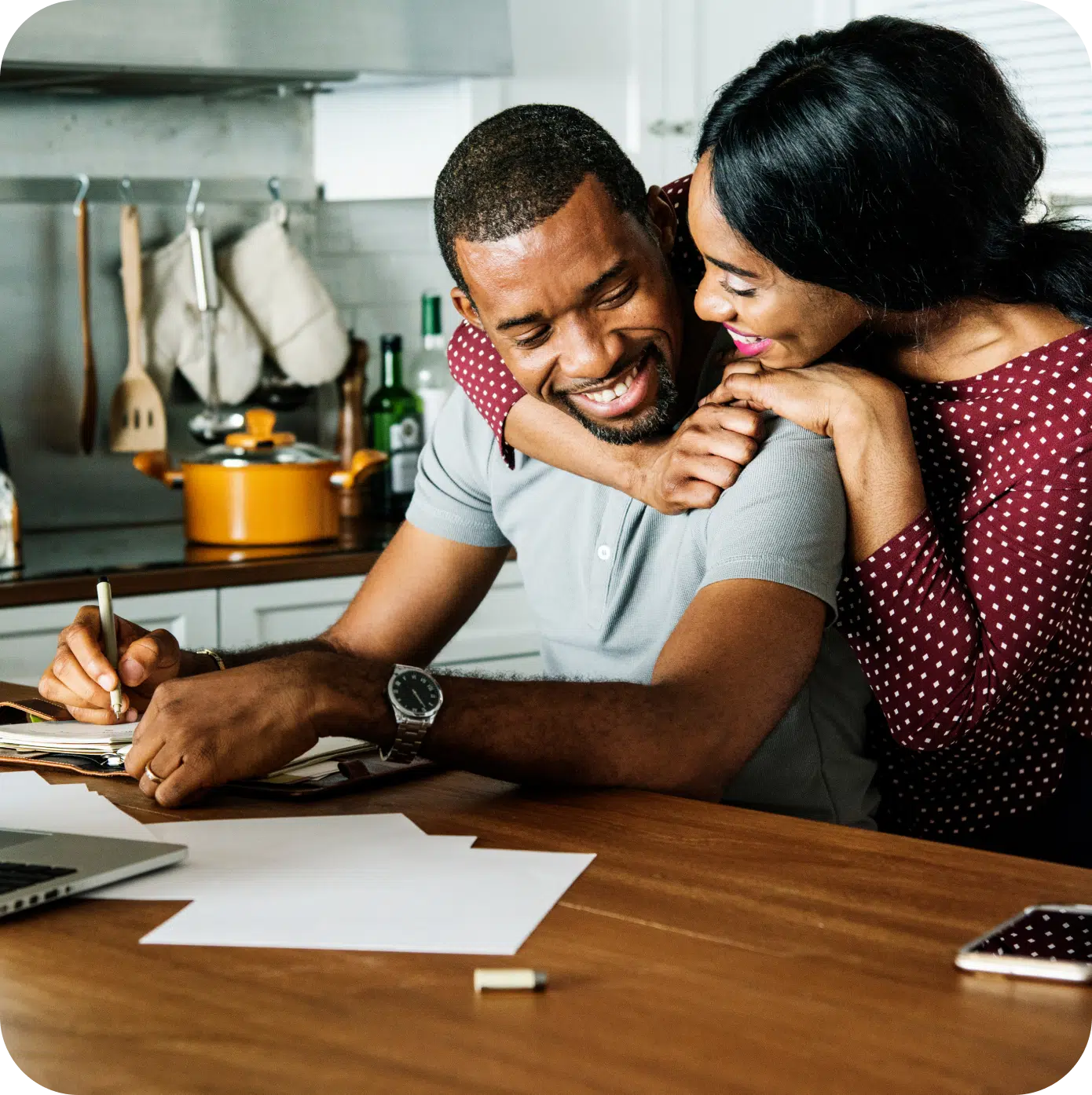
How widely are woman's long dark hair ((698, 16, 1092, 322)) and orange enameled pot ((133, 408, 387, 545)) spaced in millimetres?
1488

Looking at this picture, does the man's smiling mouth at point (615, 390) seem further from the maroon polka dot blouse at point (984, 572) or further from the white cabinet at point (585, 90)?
the white cabinet at point (585, 90)

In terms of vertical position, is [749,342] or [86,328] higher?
[749,342]

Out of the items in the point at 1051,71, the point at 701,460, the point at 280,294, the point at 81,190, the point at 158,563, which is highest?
the point at 1051,71

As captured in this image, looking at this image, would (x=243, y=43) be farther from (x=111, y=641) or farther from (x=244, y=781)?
(x=244, y=781)

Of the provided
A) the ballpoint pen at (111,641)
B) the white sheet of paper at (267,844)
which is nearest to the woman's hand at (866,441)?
the white sheet of paper at (267,844)

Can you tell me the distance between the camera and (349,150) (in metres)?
3.30

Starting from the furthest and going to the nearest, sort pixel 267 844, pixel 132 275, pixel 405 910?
pixel 132 275, pixel 267 844, pixel 405 910

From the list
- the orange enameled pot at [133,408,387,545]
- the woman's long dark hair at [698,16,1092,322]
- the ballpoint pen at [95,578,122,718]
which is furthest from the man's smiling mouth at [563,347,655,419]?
the orange enameled pot at [133,408,387,545]

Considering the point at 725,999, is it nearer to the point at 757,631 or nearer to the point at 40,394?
the point at 757,631

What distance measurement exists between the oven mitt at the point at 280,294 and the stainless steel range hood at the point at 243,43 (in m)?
0.32

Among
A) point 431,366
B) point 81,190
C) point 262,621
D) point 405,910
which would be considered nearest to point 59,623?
point 262,621

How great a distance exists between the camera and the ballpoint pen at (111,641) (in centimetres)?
144

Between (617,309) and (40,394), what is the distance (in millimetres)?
1854

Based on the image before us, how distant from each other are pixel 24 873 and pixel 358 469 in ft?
6.38
